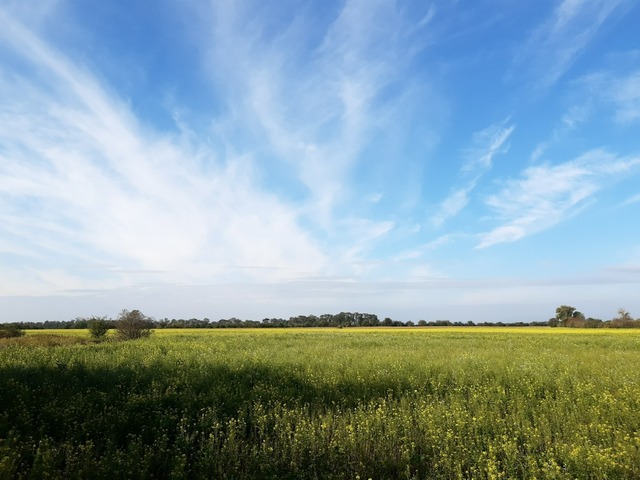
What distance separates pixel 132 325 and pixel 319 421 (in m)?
36.6

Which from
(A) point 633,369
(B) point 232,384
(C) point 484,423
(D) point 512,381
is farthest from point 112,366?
(A) point 633,369

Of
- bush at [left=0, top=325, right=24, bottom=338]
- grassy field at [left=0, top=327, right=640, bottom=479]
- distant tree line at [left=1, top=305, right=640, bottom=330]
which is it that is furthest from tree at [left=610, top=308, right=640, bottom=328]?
bush at [left=0, top=325, right=24, bottom=338]

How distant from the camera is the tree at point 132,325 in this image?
39125 mm

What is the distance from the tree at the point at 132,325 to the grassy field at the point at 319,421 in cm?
2680

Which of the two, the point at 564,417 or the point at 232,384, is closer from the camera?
A: the point at 564,417

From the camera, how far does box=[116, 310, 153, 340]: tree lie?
39.1 metres

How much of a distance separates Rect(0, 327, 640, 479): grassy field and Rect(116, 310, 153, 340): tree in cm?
2680

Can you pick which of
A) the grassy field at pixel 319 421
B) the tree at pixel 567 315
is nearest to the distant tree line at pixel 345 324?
the tree at pixel 567 315

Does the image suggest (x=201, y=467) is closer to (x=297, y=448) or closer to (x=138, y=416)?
(x=297, y=448)

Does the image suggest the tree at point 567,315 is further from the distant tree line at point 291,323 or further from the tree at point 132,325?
the tree at point 132,325

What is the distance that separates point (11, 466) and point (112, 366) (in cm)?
930

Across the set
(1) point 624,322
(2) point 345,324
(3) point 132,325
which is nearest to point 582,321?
(1) point 624,322

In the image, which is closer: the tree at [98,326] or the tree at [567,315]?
the tree at [98,326]

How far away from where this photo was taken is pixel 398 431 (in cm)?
805
